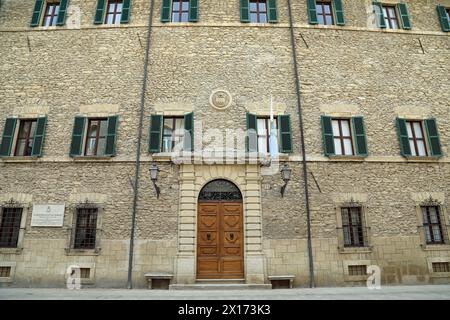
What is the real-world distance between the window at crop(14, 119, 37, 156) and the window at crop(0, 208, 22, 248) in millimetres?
2203

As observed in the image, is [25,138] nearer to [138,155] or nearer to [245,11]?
[138,155]

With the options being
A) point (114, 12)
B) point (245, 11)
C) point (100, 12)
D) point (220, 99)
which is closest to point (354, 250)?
Answer: point (220, 99)

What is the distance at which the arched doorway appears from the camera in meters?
10.2

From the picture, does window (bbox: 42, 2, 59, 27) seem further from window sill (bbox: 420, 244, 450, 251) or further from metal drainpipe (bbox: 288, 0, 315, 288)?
window sill (bbox: 420, 244, 450, 251)

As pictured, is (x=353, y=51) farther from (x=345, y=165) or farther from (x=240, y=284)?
(x=240, y=284)

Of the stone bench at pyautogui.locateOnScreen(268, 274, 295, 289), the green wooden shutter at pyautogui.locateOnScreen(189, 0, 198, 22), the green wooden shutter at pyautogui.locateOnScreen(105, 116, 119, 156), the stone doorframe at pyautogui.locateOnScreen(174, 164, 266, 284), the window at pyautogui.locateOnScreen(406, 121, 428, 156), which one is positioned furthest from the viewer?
the green wooden shutter at pyautogui.locateOnScreen(189, 0, 198, 22)

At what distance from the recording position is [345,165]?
1129 centimetres

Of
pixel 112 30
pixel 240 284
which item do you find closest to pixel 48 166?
pixel 112 30

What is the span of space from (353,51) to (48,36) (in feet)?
42.8

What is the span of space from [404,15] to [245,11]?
7180 millimetres

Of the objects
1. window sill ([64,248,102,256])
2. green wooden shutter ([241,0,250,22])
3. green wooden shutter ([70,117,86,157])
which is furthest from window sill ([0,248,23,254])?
green wooden shutter ([241,0,250,22])

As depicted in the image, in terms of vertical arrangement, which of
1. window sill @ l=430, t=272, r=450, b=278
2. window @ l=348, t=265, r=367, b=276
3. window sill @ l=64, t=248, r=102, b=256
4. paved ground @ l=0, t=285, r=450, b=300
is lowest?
paved ground @ l=0, t=285, r=450, b=300

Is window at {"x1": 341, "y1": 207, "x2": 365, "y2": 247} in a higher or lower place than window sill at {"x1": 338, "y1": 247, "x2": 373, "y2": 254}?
higher

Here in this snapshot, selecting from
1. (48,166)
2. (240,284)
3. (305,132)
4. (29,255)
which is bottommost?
(240,284)
